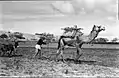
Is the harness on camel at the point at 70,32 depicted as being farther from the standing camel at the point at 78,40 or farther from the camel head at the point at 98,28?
the camel head at the point at 98,28

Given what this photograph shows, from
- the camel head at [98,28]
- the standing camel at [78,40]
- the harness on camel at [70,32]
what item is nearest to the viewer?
the camel head at [98,28]

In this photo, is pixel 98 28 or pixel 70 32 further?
pixel 70 32

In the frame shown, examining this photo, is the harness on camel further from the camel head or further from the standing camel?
the camel head

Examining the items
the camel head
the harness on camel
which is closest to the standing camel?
the camel head

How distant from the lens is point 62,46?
1270 centimetres

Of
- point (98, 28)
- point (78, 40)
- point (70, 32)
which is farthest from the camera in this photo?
point (70, 32)

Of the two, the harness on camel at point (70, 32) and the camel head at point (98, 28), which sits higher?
the camel head at point (98, 28)

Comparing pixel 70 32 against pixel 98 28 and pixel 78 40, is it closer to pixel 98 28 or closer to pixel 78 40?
pixel 78 40

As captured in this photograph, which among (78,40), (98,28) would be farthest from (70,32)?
(98,28)

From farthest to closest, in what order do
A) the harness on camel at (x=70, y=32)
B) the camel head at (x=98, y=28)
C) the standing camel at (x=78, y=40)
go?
the harness on camel at (x=70, y=32)
the standing camel at (x=78, y=40)
the camel head at (x=98, y=28)

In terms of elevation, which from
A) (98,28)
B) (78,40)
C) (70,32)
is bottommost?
(78,40)

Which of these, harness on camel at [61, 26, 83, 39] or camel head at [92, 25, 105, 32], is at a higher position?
camel head at [92, 25, 105, 32]

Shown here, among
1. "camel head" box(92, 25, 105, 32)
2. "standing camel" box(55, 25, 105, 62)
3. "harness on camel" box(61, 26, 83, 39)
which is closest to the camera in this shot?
"camel head" box(92, 25, 105, 32)

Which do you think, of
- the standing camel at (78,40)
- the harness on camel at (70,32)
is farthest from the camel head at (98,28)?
the harness on camel at (70,32)
